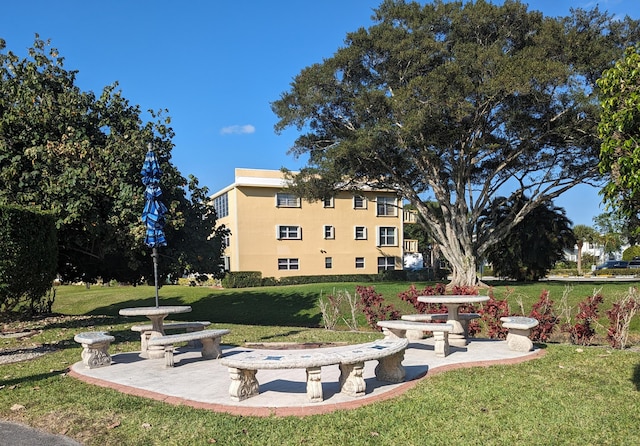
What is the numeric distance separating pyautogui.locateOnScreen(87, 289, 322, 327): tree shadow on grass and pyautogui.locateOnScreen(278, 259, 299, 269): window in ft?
33.9

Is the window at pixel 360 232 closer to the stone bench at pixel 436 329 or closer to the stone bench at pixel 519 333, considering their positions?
the stone bench at pixel 519 333

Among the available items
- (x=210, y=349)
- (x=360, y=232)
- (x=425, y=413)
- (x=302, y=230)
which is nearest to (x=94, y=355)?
(x=210, y=349)

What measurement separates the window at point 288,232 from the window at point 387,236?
705 centimetres

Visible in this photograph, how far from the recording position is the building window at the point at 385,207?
3841 cm

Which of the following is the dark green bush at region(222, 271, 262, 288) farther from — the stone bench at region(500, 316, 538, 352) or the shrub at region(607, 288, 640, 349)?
the stone bench at region(500, 316, 538, 352)

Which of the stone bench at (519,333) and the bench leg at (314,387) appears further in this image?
the stone bench at (519,333)

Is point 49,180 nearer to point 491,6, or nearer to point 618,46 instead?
point 491,6

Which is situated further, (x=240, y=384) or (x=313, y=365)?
(x=240, y=384)

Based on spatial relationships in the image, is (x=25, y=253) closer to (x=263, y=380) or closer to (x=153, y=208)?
(x=153, y=208)

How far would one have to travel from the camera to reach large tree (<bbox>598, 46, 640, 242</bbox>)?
407 cm

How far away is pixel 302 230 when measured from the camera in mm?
35562

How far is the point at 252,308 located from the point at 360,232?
61.6 ft

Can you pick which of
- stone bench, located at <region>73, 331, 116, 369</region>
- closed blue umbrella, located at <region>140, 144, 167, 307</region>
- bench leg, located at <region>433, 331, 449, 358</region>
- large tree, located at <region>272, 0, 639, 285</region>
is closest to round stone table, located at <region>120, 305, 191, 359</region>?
stone bench, located at <region>73, 331, 116, 369</region>

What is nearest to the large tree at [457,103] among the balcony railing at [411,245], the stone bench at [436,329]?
the stone bench at [436,329]
